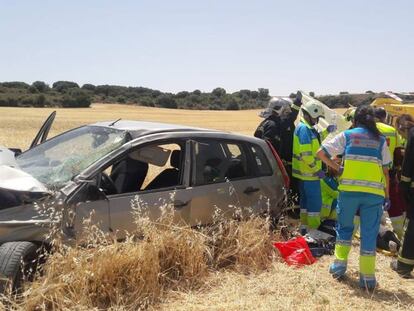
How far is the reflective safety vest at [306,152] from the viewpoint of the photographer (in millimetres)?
6387

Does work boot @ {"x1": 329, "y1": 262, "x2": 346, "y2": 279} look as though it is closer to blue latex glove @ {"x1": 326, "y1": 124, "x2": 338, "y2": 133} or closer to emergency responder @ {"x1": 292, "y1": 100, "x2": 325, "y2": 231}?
emergency responder @ {"x1": 292, "y1": 100, "x2": 325, "y2": 231}

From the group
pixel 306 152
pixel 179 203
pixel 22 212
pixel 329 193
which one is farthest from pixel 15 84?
pixel 22 212

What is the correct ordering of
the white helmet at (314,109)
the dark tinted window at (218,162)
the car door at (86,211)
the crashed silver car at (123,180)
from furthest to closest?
1. the white helmet at (314,109)
2. the dark tinted window at (218,162)
3. the car door at (86,211)
4. the crashed silver car at (123,180)

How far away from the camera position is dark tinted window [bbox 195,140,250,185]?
5086mm

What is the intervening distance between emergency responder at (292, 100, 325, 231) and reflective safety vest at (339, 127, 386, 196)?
1.54 metres

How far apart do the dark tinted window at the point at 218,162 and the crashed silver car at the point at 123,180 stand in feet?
0.04

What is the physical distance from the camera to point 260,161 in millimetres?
5719

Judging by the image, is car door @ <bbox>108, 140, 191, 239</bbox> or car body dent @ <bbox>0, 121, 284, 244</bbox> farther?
car door @ <bbox>108, 140, 191, 239</bbox>

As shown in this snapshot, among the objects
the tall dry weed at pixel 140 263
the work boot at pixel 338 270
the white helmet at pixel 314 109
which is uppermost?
the white helmet at pixel 314 109

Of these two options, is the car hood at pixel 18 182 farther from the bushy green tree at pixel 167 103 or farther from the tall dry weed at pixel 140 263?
the bushy green tree at pixel 167 103

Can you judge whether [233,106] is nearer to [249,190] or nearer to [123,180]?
[249,190]

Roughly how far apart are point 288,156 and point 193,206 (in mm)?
2672

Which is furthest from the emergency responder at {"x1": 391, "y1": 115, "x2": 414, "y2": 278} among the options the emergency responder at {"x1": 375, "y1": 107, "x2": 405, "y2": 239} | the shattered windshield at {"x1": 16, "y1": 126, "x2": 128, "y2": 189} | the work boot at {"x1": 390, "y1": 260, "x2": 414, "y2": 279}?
the shattered windshield at {"x1": 16, "y1": 126, "x2": 128, "y2": 189}

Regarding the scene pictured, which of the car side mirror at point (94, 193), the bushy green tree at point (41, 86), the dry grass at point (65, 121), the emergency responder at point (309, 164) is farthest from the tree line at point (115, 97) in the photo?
the car side mirror at point (94, 193)
